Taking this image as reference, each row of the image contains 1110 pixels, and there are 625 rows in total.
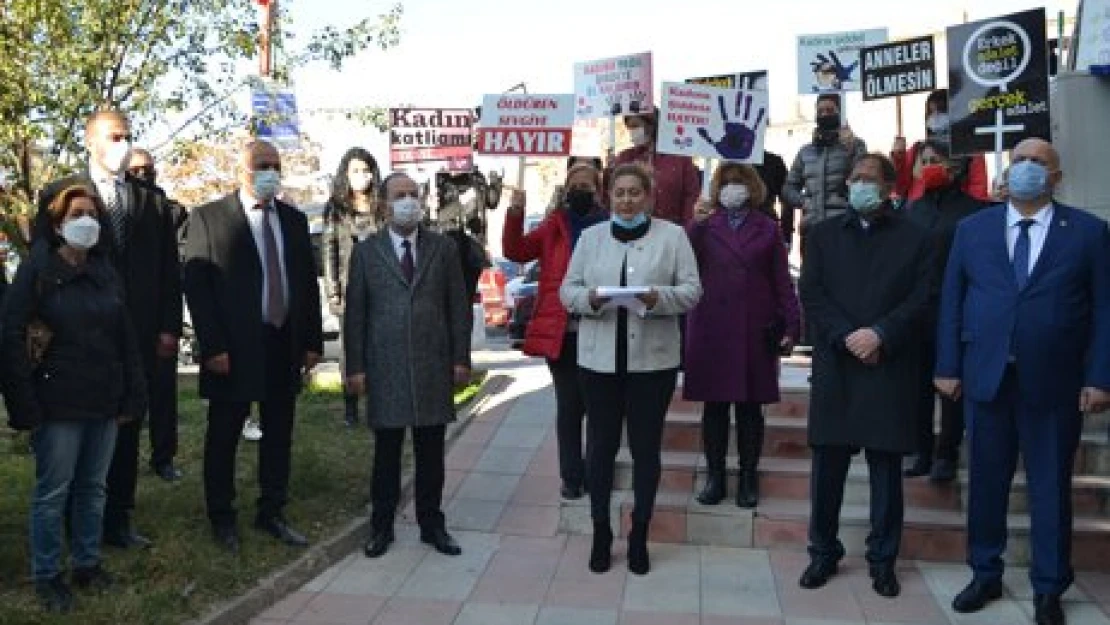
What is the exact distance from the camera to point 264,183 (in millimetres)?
5574

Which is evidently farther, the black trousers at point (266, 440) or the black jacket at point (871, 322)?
the black trousers at point (266, 440)

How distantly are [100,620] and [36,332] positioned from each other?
1.26 metres

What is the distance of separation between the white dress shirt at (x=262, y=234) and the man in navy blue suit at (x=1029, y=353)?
3451mm

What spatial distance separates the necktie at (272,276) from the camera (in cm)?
562

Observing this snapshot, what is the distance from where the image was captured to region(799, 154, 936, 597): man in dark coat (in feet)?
17.4

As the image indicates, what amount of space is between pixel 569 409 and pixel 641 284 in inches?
48.8

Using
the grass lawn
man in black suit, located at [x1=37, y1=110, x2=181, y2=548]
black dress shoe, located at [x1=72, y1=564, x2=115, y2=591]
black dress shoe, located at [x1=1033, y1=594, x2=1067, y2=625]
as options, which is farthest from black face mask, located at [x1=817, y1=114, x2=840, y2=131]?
black dress shoe, located at [x1=72, y1=564, x2=115, y2=591]

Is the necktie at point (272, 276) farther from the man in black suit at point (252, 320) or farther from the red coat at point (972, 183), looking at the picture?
the red coat at point (972, 183)

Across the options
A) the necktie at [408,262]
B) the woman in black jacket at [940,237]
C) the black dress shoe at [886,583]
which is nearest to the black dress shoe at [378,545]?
the necktie at [408,262]

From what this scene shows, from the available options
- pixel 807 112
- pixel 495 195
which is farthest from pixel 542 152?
pixel 807 112

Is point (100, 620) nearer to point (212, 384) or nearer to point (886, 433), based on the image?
point (212, 384)

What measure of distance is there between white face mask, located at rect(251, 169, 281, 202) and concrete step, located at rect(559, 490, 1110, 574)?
8.38 ft

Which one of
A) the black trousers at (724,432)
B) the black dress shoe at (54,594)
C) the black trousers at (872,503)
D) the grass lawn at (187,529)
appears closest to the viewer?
the black dress shoe at (54,594)

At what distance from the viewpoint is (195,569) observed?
5.18m
